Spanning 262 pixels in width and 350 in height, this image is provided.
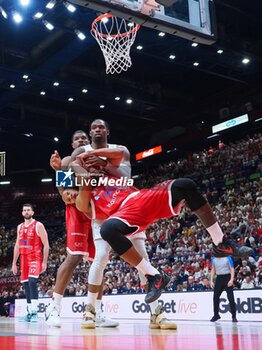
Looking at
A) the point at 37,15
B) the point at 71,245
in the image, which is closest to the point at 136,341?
the point at 71,245

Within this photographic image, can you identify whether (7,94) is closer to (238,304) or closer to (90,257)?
(238,304)

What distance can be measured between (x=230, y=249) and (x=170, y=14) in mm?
5515

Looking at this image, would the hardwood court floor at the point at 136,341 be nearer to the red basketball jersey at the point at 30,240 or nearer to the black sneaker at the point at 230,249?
the black sneaker at the point at 230,249

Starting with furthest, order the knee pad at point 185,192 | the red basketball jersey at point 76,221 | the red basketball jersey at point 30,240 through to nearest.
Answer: the red basketball jersey at point 30,240 < the red basketball jersey at point 76,221 < the knee pad at point 185,192

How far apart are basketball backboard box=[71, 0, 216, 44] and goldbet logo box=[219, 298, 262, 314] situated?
14.6 feet

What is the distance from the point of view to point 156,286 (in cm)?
354

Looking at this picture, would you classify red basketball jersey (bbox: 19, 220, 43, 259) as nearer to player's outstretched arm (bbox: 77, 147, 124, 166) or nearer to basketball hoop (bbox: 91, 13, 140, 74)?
player's outstretched arm (bbox: 77, 147, 124, 166)

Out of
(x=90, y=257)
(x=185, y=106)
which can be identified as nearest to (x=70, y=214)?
(x=90, y=257)

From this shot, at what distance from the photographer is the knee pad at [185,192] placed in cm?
353

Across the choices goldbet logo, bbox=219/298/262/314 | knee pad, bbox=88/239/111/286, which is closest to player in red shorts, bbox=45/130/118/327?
knee pad, bbox=88/239/111/286

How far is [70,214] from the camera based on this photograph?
203 inches

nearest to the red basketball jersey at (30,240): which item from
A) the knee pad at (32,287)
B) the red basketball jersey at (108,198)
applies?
the knee pad at (32,287)

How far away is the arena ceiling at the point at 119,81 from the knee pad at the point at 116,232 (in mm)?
10031

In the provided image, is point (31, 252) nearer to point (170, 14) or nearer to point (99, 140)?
point (99, 140)
